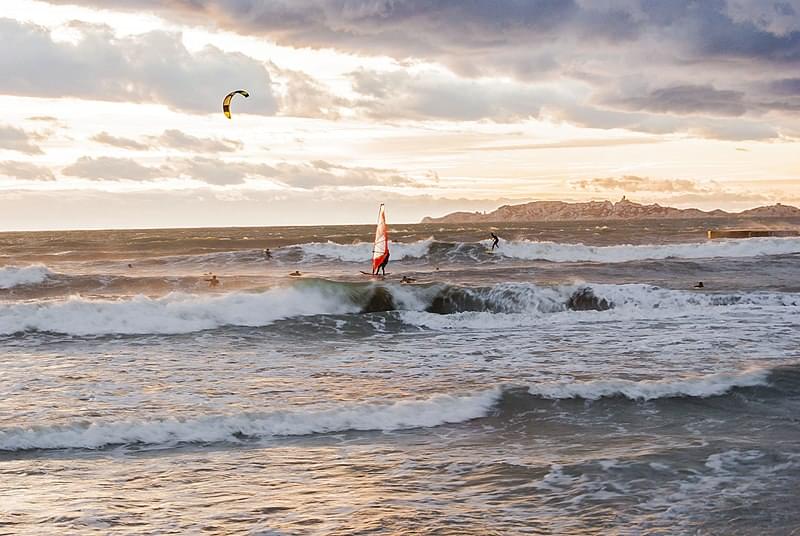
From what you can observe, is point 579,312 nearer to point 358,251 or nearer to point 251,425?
point 251,425

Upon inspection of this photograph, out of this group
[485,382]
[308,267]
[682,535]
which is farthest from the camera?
[308,267]

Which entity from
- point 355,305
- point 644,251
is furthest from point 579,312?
point 644,251

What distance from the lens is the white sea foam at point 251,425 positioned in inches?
367

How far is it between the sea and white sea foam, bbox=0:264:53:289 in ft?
42.5

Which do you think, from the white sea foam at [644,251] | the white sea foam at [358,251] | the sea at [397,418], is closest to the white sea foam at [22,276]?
the sea at [397,418]

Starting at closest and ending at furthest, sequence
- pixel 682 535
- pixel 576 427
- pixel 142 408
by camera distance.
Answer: pixel 682 535
pixel 576 427
pixel 142 408

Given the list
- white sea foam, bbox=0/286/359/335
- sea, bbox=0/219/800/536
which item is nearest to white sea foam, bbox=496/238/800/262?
sea, bbox=0/219/800/536

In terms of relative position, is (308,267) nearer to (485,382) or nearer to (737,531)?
(485,382)

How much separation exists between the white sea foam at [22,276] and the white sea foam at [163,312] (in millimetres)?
12575

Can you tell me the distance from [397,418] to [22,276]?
1142 inches

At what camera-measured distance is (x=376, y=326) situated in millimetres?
20922

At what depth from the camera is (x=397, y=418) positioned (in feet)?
33.7

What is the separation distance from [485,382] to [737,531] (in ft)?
21.1

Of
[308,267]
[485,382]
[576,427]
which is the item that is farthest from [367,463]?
[308,267]
